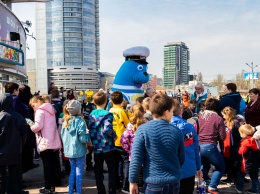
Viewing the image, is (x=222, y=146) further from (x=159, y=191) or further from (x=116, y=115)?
(x=159, y=191)

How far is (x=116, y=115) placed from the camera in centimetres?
486

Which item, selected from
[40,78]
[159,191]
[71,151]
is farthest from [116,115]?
[40,78]

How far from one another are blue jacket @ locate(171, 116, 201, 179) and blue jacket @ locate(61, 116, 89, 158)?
5.04 feet

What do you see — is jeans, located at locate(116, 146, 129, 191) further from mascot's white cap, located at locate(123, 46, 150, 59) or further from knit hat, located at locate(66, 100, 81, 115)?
mascot's white cap, located at locate(123, 46, 150, 59)

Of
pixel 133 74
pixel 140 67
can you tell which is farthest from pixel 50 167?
pixel 140 67

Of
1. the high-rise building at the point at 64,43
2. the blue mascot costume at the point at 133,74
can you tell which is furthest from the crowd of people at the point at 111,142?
the high-rise building at the point at 64,43

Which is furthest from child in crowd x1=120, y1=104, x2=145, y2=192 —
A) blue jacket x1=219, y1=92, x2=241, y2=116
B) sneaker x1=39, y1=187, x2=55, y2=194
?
blue jacket x1=219, y1=92, x2=241, y2=116

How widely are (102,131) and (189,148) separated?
4.73 ft

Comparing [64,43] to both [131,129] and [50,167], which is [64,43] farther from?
[131,129]

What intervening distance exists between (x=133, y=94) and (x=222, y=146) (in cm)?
479

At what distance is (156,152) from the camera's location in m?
2.62

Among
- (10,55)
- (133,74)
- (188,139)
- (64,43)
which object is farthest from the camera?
(64,43)

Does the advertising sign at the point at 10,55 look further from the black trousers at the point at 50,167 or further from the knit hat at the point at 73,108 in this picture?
the knit hat at the point at 73,108

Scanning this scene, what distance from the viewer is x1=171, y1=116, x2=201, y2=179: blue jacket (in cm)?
365
